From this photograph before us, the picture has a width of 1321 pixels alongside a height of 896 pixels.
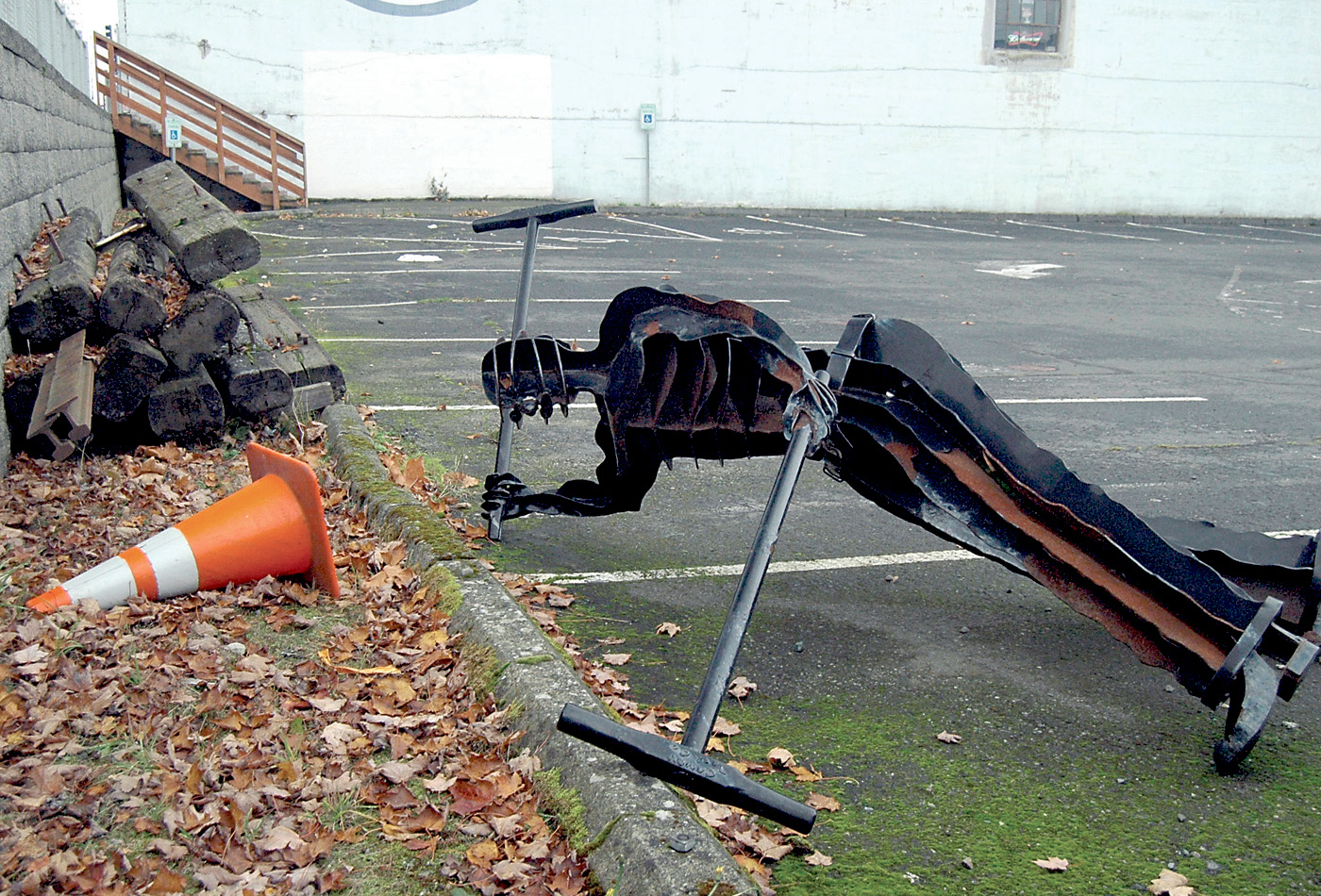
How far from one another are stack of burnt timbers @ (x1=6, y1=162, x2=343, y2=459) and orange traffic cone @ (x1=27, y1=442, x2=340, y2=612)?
1774 mm

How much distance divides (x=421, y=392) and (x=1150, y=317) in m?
9.09

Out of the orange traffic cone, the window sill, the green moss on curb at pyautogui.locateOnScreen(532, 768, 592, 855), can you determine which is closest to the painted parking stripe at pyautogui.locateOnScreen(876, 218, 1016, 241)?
the window sill

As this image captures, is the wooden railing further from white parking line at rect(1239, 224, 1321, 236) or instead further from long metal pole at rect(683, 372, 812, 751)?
white parking line at rect(1239, 224, 1321, 236)

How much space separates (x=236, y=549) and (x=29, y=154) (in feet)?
16.2

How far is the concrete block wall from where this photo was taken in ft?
21.8

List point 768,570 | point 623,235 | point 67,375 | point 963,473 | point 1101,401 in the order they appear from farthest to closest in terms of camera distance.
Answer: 1. point 623,235
2. point 1101,401
3. point 67,375
4. point 768,570
5. point 963,473

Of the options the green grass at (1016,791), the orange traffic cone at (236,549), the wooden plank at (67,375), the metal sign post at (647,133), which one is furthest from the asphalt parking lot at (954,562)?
the metal sign post at (647,133)

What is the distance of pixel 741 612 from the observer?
305cm

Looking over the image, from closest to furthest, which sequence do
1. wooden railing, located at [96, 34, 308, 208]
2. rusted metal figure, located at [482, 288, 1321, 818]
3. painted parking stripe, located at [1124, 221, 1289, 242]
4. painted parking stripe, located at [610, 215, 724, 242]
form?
rusted metal figure, located at [482, 288, 1321, 818] → painted parking stripe, located at [610, 215, 724, 242] → wooden railing, located at [96, 34, 308, 208] → painted parking stripe, located at [1124, 221, 1289, 242]

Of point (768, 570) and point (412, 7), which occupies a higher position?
point (412, 7)

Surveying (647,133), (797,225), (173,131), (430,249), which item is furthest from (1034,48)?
(173,131)

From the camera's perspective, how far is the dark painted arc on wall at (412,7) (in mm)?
25141

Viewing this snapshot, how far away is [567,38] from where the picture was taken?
86.3ft

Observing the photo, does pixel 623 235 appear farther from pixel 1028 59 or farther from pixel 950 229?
pixel 1028 59
